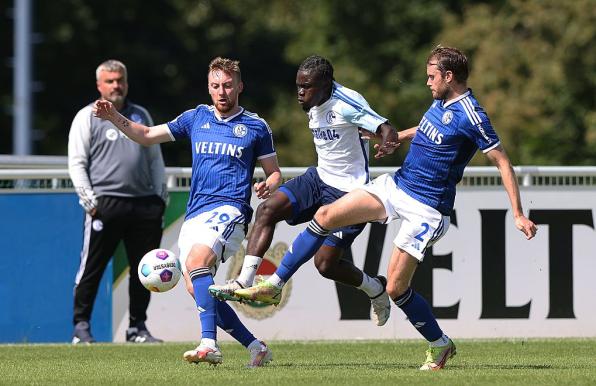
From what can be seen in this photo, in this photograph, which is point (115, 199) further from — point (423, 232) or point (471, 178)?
point (423, 232)

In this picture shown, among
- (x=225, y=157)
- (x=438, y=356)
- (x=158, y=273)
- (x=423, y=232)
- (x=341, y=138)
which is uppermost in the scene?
(x=341, y=138)

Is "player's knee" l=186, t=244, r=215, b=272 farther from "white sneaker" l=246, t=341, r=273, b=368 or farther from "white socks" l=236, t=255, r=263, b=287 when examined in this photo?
"white sneaker" l=246, t=341, r=273, b=368

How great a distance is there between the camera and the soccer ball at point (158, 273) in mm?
10805

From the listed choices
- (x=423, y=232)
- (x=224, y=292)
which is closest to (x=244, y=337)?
(x=224, y=292)

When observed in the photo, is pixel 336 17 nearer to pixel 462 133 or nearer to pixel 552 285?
pixel 552 285

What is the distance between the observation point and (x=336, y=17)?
3834 centimetres

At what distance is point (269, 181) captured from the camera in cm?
1045

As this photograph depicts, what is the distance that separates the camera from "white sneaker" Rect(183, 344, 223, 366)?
9992 millimetres

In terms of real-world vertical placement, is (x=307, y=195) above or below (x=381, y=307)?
above

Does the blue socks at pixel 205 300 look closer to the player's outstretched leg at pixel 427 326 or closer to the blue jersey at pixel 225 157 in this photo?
the blue jersey at pixel 225 157

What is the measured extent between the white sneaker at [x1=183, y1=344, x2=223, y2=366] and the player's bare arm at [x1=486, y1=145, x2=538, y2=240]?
84.7 inches

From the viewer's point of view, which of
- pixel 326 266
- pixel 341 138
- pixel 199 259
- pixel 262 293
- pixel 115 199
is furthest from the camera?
pixel 115 199

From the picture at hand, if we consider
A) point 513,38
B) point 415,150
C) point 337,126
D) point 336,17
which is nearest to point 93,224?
point 337,126

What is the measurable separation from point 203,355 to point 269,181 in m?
1.29
